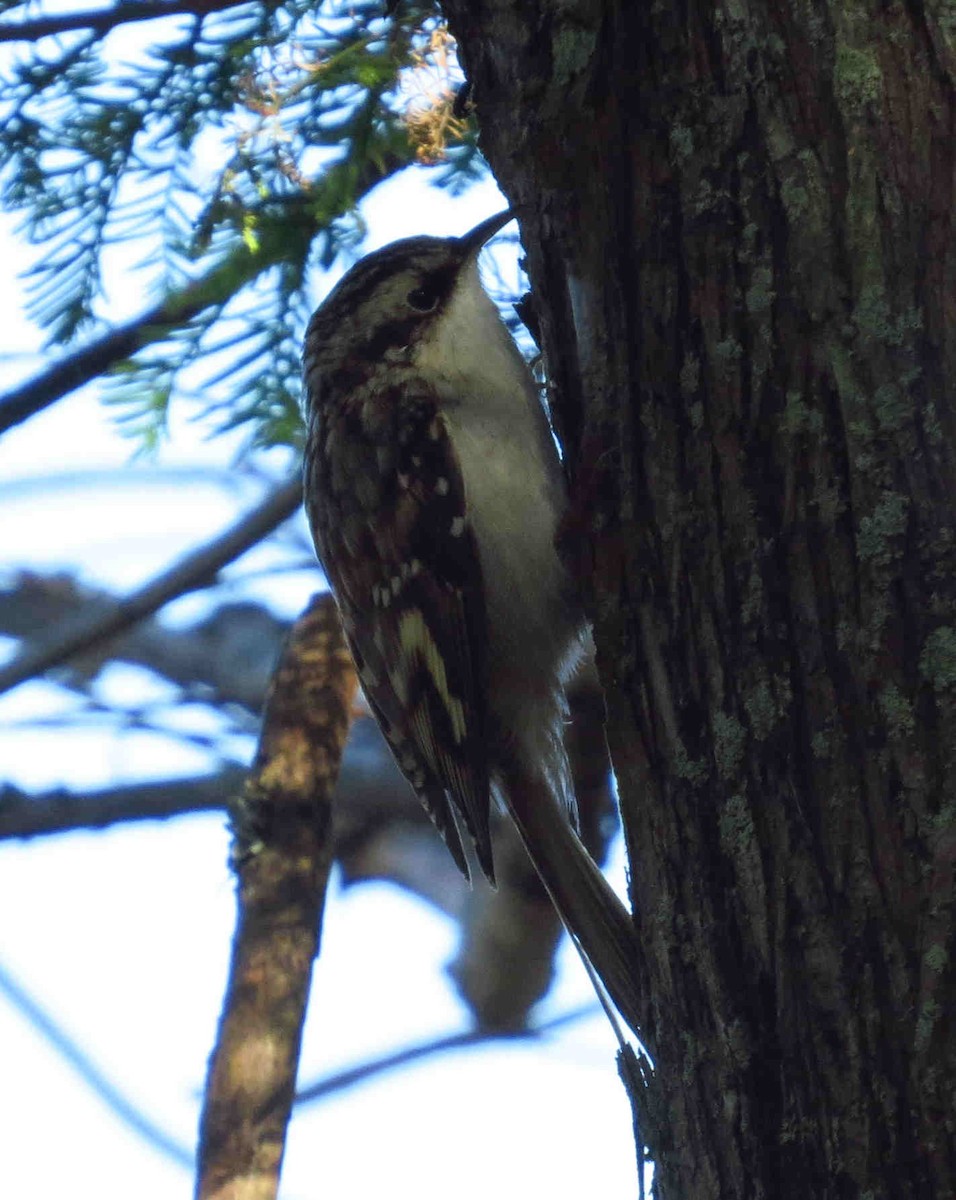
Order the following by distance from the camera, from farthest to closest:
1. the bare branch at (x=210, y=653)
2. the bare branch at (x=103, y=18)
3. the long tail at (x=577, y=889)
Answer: the bare branch at (x=210, y=653) → the long tail at (x=577, y=889) → the bare branch at (x=103, y=18)

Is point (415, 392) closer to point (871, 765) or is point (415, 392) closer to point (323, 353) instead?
point (323, 353)

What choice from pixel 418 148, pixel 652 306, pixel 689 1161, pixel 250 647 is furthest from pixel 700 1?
pixel 250 647

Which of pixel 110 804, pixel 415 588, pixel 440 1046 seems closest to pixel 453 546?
pixel 415 588

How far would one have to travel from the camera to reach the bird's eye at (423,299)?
290cm

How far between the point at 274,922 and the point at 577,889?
20.2 inches

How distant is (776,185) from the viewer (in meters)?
1.61

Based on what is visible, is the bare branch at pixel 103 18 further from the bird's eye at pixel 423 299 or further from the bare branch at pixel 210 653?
the bare branch at pixel 210 653

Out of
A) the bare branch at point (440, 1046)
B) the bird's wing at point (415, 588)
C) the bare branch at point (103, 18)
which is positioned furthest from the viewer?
the bare branch at point (440, 1046)

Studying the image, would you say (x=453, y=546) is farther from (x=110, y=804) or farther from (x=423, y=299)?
(x=110, y=804)

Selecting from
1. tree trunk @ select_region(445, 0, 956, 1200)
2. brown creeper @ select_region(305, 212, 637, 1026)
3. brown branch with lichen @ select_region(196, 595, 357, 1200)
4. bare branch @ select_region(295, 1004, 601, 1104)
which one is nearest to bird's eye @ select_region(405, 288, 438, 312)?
brown creeper @ select_region(305, 212, 637, 1026)

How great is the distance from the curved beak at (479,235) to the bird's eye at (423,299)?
0.10 m

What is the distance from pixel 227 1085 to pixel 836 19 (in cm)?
178

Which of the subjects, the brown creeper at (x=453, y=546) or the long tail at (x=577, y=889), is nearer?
the long tail at (x=577, y=889)

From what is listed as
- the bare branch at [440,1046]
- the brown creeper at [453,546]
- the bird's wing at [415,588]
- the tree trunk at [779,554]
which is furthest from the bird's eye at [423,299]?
the bare branch at [440,1046]
